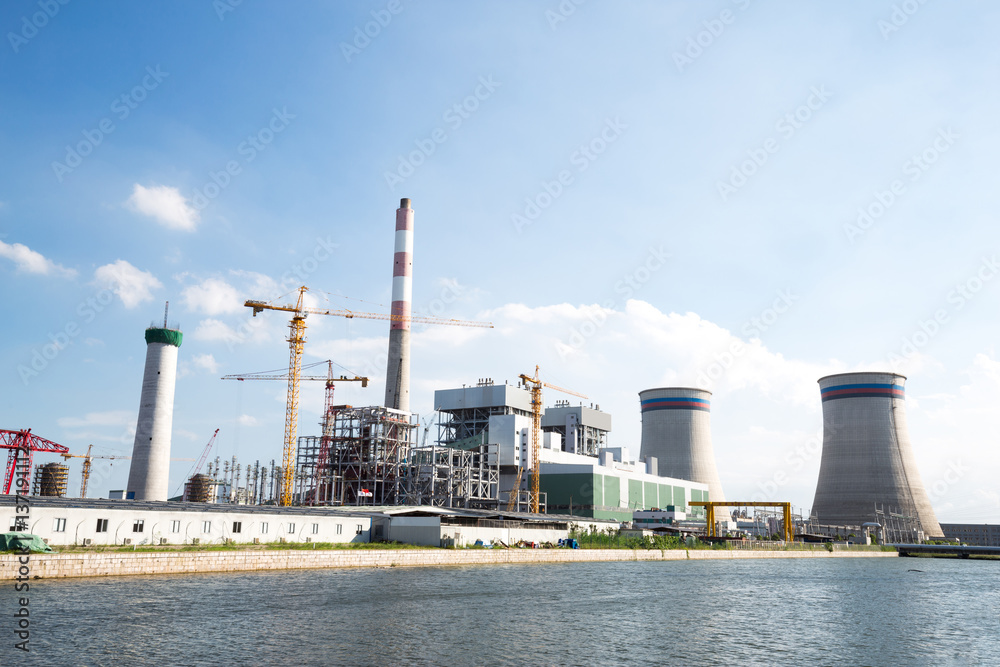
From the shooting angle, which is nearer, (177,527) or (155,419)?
(177,527)

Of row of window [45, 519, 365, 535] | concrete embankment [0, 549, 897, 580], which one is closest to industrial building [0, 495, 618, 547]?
row of window [45, 519, 365, 535]

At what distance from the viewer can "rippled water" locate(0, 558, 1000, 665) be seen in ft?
70.6

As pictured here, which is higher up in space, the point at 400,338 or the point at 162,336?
the point at 400,338

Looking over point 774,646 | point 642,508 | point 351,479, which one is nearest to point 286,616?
point 774,646

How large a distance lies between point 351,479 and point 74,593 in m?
55.3

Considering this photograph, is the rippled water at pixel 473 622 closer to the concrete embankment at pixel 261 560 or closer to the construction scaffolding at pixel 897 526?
the concrete embankment at pixel 261 560

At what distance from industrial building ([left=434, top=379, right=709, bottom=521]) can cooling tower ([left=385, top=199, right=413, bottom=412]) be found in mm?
12541

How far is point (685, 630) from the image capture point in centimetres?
2798

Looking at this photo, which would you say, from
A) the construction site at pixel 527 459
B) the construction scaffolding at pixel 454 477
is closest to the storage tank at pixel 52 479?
the construction site at pixel 527 459

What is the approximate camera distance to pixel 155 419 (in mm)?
68312

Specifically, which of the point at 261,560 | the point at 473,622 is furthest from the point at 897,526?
the point at 473,622

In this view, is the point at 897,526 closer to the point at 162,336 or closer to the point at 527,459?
the point at 527,459

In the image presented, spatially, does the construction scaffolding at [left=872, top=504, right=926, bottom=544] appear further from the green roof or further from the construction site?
the green roof

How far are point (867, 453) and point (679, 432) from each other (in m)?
25.1
